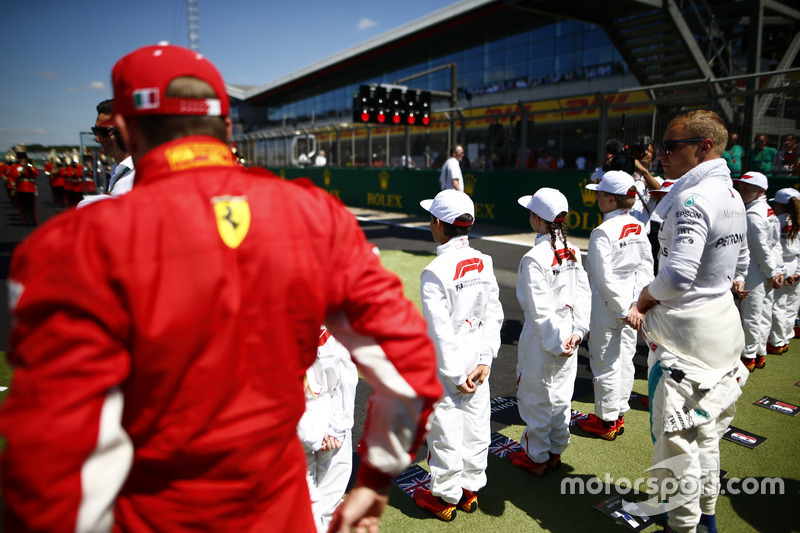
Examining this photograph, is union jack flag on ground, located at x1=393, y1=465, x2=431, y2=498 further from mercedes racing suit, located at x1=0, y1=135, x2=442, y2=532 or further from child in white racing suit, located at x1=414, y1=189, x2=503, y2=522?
mercedes racing suit, located at x1=0, y1=135, x2=442, y2=532

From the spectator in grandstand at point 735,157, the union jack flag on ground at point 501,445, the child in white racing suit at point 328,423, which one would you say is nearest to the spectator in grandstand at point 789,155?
the spectator in grandstand at point 735,157

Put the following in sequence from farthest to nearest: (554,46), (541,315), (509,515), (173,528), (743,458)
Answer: (554,46)
(743,458)
(541,315)
(509,515)
(173,528)

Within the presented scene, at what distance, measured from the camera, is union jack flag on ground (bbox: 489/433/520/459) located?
12.0ft

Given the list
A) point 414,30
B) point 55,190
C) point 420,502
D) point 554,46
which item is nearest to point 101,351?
point 420,502

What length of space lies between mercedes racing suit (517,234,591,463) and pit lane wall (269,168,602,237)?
934 centimetres

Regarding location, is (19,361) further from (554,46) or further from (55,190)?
(554,46)

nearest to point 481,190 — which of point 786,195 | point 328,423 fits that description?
point 786,195

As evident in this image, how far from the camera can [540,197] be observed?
3.40 meters

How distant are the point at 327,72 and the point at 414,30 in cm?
1404

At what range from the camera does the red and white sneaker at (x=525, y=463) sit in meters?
3.34

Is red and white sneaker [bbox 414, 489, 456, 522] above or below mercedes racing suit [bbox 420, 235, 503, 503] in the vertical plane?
below

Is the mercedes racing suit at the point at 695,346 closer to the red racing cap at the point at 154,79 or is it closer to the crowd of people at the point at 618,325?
the crowd of people at the point at 618,325

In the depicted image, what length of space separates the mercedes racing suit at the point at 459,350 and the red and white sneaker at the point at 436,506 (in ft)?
0.23

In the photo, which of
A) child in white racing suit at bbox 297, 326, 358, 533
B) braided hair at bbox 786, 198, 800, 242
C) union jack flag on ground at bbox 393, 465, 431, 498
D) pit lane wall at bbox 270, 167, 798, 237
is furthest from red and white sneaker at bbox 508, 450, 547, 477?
pit lane wall at bbox 270, 167, 798, 237
